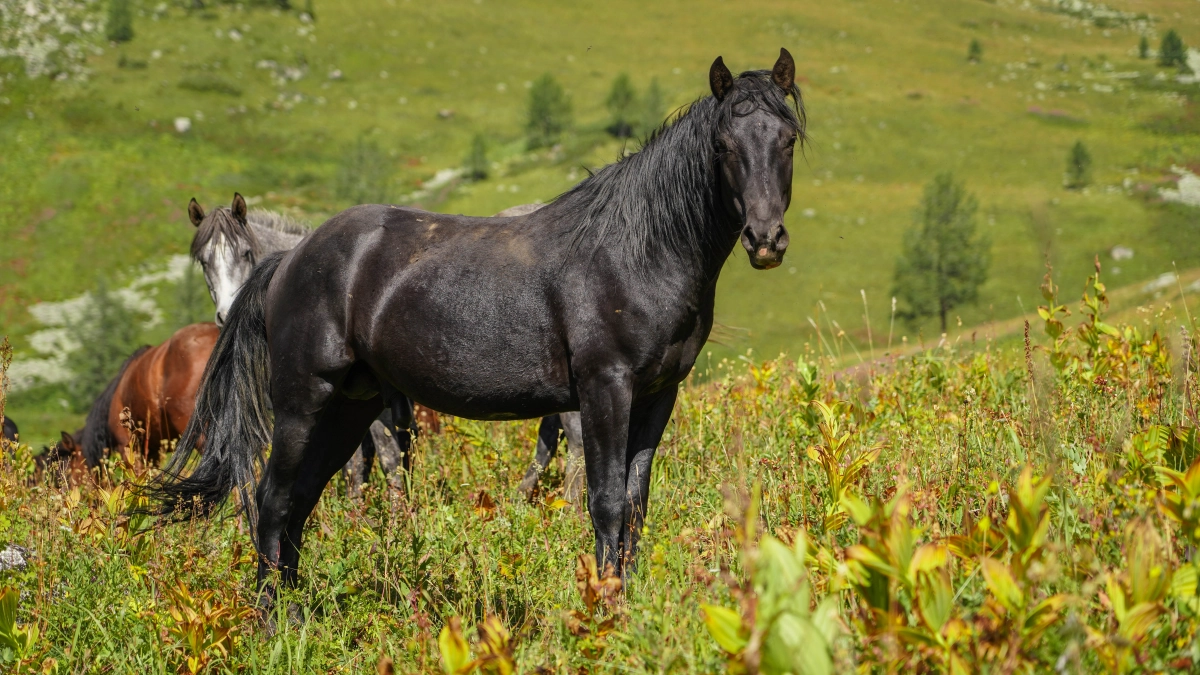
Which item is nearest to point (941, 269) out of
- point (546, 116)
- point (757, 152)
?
point (546, 116)

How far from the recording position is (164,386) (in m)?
8.81

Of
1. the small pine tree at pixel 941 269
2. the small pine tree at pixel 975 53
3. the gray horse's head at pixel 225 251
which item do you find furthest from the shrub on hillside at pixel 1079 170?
the gray horse's head at pixel 225 251

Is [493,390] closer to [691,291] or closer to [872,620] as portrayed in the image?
[691,291]

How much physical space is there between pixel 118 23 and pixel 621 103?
5310 centimetres

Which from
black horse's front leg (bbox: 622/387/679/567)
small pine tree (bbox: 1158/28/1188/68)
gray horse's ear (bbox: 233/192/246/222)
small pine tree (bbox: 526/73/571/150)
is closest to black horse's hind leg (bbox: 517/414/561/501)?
black horse's front leg (bbox: 622/387/679/567)

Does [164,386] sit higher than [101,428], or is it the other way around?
[164,386]

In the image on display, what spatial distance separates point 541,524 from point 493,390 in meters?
0.88

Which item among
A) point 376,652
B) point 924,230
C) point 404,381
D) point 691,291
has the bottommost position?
point 924,230

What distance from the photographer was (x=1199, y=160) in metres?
68.5

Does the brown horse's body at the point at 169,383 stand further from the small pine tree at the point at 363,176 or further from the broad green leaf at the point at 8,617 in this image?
the small pine tree at the point at 363,176

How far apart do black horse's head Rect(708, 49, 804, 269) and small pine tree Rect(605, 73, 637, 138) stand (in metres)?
86.3

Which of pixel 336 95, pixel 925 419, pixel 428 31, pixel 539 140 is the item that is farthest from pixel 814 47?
A: pixel 925 419

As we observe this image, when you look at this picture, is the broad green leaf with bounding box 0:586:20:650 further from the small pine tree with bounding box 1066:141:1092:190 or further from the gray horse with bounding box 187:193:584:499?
the small pine tree with bounding box 1066:141:1092:190

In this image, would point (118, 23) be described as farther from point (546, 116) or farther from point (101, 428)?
point (101, 428)
